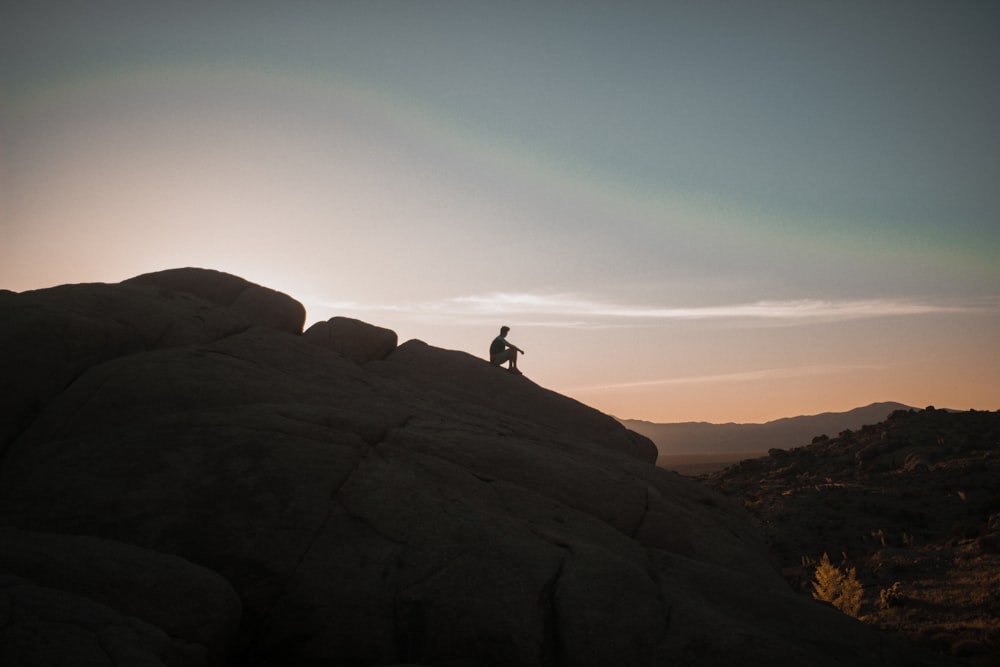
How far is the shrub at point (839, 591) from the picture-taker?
18.2 m

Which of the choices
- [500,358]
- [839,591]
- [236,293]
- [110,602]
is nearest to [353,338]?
[236,293]

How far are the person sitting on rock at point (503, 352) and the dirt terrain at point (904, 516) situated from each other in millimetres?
12263

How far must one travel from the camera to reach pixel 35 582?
785cm

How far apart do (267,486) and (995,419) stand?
45.3 meters

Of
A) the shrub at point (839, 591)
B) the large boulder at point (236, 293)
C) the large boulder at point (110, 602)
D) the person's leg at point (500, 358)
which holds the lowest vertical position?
the shrub at point (839, 591)

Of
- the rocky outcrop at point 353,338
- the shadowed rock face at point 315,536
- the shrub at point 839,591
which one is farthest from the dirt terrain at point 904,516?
the rocky outcrop at point 353,338

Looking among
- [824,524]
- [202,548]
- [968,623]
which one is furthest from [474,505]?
[824,524]

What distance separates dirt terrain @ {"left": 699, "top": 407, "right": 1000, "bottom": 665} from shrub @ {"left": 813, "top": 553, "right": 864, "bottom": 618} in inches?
20.1

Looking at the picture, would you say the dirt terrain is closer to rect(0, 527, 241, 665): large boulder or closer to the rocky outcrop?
rect(0, 527, 241, 665): large boulder

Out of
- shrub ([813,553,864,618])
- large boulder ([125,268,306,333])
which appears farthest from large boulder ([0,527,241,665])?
shrub ([813,553,864,618])

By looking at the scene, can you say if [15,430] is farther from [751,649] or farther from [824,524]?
[824,524]

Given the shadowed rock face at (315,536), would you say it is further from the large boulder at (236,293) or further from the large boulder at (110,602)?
the large boulder at (236,293)

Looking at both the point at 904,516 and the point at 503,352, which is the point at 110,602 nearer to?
the point at 503,352

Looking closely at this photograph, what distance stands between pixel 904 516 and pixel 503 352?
18.3 meters
